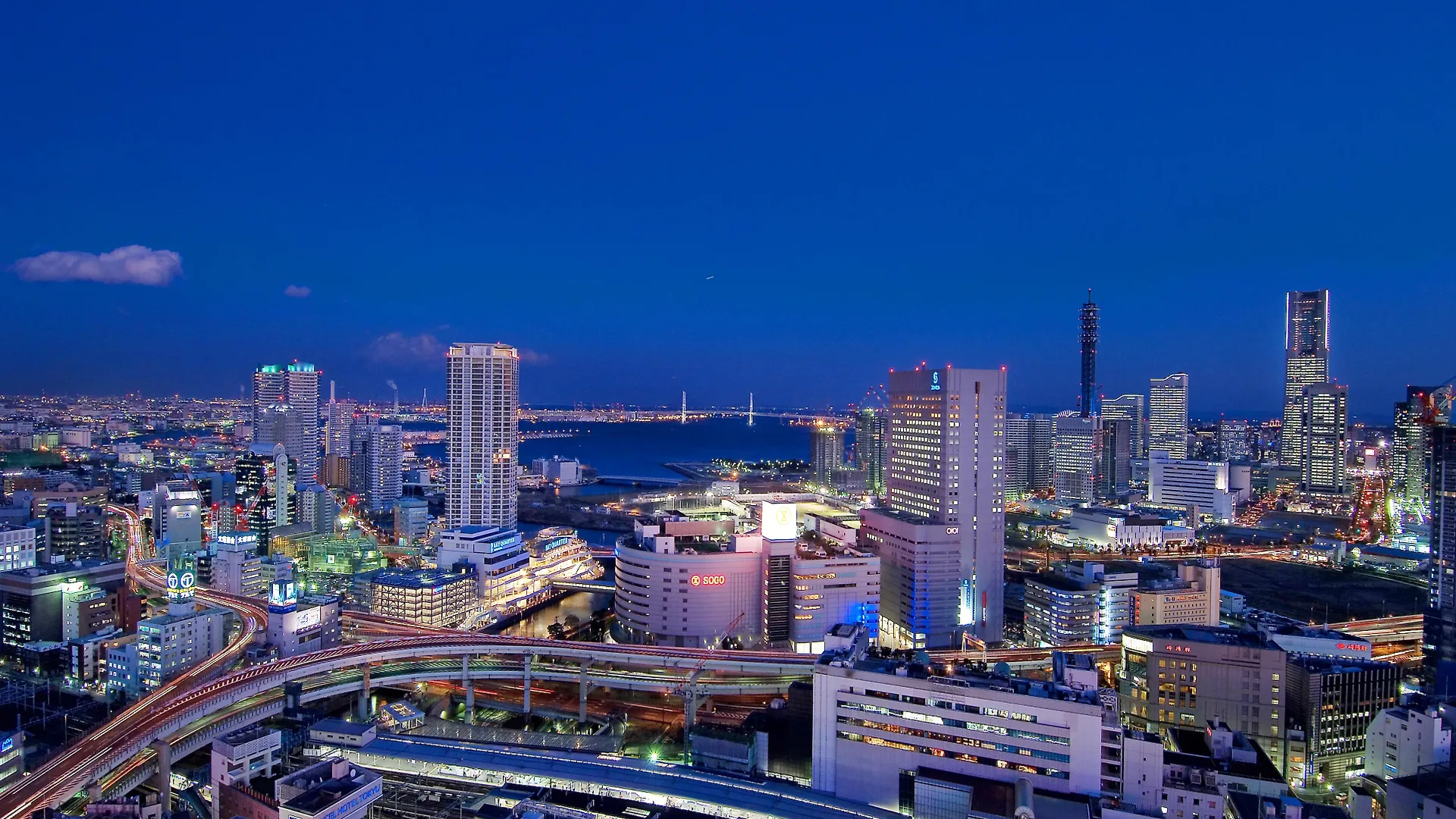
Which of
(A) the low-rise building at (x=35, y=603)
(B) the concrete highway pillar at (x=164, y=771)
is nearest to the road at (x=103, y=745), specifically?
(B) the concrete highway pillar at (x=164, y=771)

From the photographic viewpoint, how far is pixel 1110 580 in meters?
16.8

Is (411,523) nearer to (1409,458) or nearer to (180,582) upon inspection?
(180,582)

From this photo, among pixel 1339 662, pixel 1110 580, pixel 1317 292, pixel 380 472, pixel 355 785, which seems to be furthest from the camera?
pixel 1317 292

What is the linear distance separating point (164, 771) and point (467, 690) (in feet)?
14.2

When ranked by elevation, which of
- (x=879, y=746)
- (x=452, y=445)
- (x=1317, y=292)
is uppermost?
(x=1317, y=292)

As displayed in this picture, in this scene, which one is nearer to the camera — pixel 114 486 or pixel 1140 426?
pixel 114 486

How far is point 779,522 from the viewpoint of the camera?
672 inches

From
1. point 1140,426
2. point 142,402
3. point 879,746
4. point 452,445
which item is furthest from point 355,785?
point 142,402

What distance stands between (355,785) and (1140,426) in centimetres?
5373

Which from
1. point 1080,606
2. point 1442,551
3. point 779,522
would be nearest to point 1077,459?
point 1442,551

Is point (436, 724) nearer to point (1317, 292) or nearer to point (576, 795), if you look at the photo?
point (576, 795)

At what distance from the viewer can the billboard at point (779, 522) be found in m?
16.5

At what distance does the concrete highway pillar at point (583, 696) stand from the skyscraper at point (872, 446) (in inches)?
840

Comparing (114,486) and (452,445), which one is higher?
(452,445)
